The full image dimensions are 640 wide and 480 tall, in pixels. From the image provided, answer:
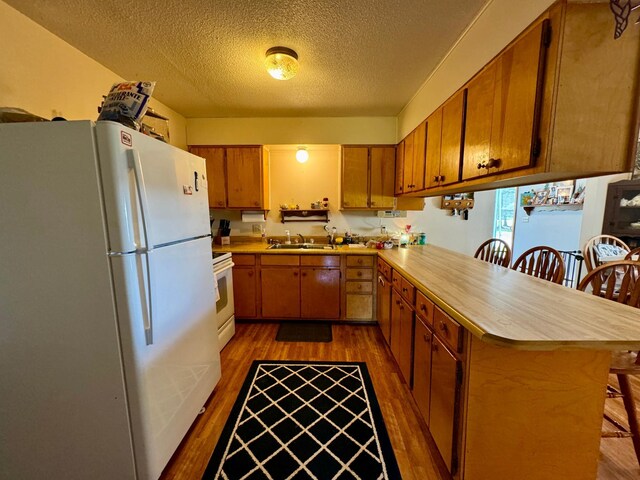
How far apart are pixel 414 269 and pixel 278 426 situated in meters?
1.43

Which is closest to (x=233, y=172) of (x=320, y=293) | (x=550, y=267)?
(x=320, y=293)

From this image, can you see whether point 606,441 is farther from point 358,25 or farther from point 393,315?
point 358,25

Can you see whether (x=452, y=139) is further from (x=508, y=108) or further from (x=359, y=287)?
(x=359, y=287)

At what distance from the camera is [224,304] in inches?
99.1

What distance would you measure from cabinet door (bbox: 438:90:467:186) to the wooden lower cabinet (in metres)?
1.01

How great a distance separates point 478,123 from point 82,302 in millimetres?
2280

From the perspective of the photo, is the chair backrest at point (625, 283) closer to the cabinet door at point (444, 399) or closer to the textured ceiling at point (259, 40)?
the cabinet door at point (444, 399)

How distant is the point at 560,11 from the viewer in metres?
0.99

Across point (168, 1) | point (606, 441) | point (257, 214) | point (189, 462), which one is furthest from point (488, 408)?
Result: point (257, 214)

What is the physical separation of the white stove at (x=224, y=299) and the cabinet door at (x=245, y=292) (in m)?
0.32

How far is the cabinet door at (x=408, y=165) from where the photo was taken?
2.63 m

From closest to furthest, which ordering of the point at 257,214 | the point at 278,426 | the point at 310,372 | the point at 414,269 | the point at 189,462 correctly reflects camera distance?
the point at 189,462 < the point at 278,426 < the point at 414,269 < the point at 310,372 < the point at 257,214

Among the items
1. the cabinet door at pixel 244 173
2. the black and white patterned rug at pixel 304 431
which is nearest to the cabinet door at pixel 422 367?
the black and white patterned rug at pixel 304 431

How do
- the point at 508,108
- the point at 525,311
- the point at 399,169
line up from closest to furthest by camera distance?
the point at 525,311 → the point at 508,108 → the point at 399,169
